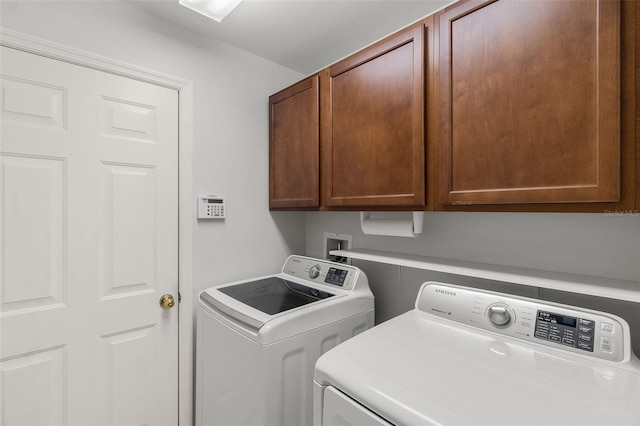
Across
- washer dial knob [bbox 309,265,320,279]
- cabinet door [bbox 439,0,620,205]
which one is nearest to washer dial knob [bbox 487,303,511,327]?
cabinet door [bbox 439,0,620,205]

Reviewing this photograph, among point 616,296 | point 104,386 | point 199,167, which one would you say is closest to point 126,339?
point 104,386

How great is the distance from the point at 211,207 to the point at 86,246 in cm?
62

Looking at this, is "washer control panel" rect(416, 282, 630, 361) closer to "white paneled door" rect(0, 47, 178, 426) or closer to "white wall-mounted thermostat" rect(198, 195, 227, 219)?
"white wall-mounted thermostat" rect(198, 195, 227, 219)

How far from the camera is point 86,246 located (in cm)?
141

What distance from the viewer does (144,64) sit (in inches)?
61.2

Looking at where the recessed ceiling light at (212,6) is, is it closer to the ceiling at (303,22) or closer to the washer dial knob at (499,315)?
the ceiling at (303,22)

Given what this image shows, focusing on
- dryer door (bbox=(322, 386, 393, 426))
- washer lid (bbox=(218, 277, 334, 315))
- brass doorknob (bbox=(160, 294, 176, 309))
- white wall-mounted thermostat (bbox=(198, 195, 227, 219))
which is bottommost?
dryer door (bbox=(322, 386, 393, 426))

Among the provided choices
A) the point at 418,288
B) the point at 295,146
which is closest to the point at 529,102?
the point at 418,288

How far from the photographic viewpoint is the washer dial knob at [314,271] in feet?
5.75

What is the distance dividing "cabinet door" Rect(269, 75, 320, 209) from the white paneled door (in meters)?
0.61

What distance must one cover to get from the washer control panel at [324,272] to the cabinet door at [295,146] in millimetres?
358

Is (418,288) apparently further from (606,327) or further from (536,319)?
(606,327)

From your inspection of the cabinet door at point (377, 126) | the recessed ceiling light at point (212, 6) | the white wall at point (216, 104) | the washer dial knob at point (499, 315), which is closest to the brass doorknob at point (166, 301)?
the white wall at point (216, 104)

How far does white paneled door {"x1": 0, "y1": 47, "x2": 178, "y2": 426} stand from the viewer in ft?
Result: 4.13
